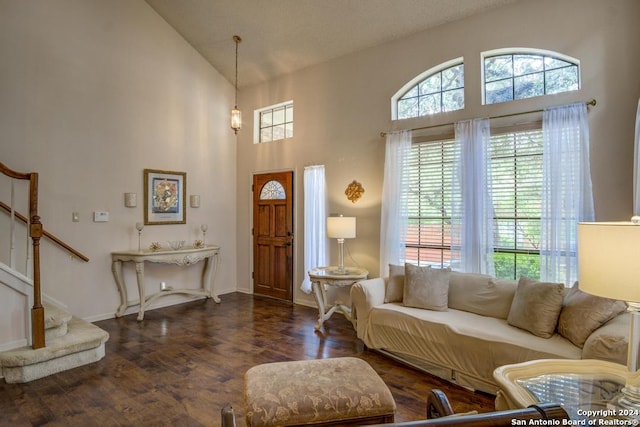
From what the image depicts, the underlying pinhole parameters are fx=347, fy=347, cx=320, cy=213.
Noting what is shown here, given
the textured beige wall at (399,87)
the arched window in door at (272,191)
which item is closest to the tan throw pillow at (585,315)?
the textured beige wall at (399,87)

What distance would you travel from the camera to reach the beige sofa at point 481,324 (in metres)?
2.31

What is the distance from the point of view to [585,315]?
7.74 ft

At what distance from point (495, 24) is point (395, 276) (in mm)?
2824

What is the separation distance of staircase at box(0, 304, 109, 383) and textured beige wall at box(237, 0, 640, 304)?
8.88 ft

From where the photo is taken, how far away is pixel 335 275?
3961mm

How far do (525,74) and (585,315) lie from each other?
242cm

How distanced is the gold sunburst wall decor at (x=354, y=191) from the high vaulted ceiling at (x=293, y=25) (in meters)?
1.80

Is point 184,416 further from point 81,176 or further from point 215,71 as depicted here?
point 215,71

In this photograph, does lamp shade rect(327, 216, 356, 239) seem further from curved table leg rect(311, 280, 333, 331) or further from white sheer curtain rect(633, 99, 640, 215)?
white sheer curtain rect(633, 99, 640, 215)

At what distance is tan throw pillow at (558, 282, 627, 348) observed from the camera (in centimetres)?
230

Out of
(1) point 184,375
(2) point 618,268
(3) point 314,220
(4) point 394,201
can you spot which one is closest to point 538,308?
(2) point 618,268

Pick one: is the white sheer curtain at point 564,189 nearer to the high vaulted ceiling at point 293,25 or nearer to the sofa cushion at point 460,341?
the sofa cushion at point 460,341

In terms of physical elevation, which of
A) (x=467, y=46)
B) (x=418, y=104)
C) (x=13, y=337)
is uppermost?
(x=467, y=46)

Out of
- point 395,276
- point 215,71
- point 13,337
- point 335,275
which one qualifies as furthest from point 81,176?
point 395,276
